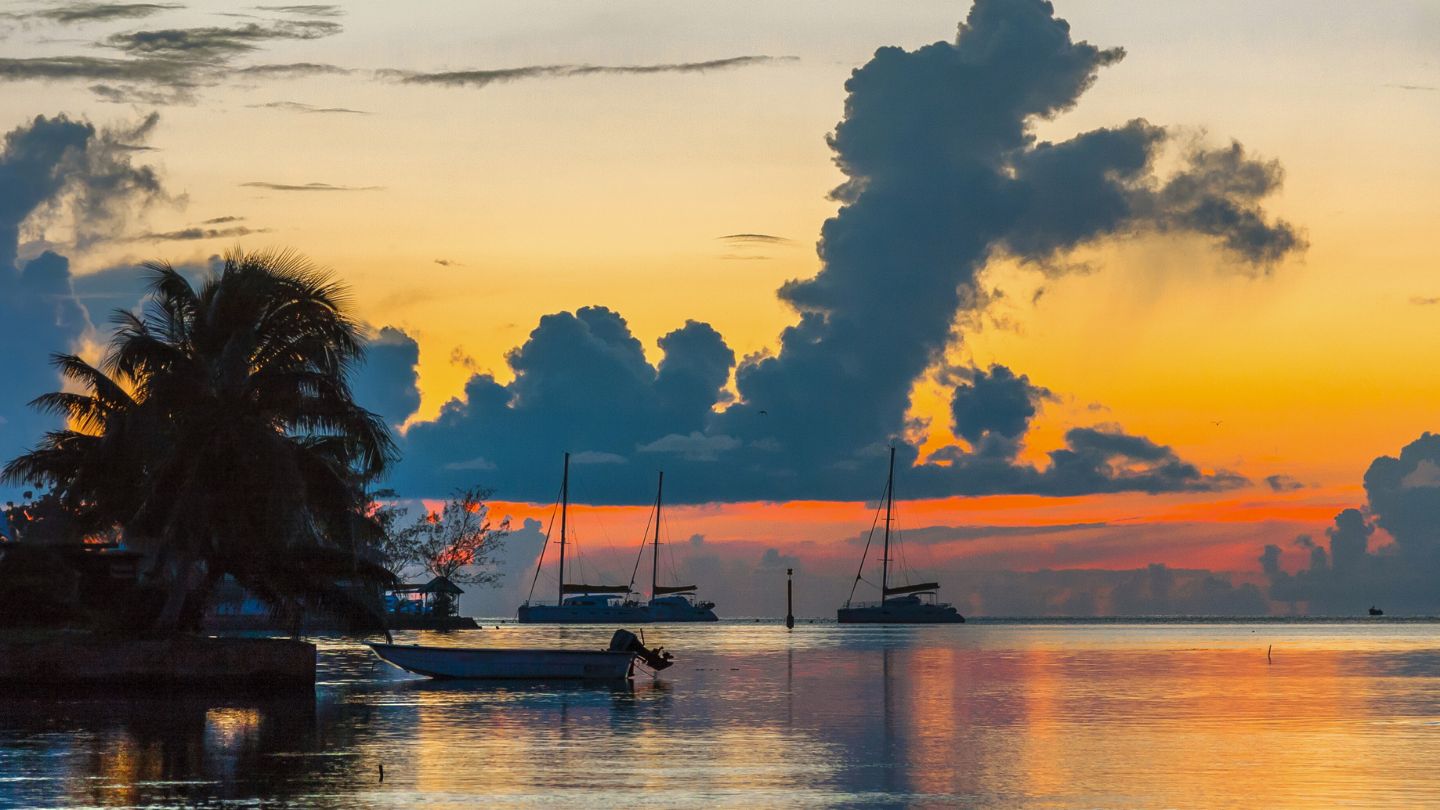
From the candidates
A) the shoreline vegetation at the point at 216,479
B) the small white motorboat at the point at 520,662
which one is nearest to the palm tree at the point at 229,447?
the shoreline vegetation at the point at 216,479

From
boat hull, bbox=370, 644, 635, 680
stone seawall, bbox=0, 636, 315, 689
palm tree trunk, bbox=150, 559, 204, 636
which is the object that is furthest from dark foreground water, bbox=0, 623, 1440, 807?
palm tree trunk, bbox=150, 559, 204, 636

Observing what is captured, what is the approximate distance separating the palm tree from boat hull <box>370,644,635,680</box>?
49.2ft

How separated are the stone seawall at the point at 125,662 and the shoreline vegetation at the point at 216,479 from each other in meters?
0.04

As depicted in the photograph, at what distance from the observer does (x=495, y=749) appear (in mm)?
35562

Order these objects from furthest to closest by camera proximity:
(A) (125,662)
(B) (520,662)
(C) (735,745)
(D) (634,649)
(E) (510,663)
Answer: (D) (634,649) < (B) (520,662) < (E) (510,663) < (A) (125,662) < (C) (735,745)

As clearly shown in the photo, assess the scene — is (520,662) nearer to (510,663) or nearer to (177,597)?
(510,663)

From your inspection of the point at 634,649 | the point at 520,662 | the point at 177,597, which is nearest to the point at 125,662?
the point at 177,597

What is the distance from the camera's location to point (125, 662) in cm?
4441

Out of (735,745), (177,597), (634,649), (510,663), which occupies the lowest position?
(735,745)

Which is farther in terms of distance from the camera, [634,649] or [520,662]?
[634,649]

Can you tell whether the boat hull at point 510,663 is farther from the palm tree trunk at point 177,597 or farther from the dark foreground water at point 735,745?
the palm tree trunk at point 177,597

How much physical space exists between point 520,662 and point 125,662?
62.9ft

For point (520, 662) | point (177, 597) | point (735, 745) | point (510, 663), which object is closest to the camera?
point (735, 745)

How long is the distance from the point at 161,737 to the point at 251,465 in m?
9.62
